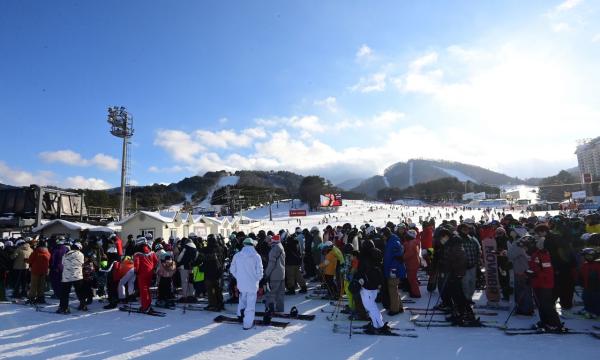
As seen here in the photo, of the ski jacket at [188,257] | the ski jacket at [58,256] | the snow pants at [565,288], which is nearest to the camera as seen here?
the snow pants at [565,288]

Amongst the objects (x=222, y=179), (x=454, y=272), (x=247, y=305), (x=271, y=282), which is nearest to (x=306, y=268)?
(x=271, y=282)

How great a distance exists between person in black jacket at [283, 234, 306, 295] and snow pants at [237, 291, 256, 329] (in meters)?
3.04

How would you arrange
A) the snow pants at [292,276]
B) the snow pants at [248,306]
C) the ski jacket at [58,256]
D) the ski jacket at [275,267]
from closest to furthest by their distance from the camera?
the snow pants at [248,306]
the ski jacket at [275,267]
the ski jacket at [58,256]
the snow pants at [292,276]

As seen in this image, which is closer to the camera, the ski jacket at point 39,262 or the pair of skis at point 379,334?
the pair of skis at point 379,334

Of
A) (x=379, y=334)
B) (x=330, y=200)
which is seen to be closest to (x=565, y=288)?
(x=379, y=334)

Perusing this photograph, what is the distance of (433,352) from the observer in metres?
5.38

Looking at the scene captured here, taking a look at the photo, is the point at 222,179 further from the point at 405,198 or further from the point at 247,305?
the point at 247,305

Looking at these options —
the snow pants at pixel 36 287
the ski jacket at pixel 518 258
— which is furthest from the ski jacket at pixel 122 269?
the ski jacket at pixel 518 258

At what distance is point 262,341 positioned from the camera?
6121 millimetres

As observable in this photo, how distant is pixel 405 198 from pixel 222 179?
10171 centimetres

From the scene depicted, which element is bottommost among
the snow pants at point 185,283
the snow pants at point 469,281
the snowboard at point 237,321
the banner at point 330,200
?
A: the snowboard at point 237,321

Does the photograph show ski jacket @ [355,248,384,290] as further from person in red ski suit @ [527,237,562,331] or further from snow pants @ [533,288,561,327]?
snow pants @ [533,288,561,327]

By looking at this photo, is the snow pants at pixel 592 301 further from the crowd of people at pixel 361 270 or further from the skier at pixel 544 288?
the skier at pixel 544 288

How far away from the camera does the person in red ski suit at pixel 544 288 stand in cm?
601
